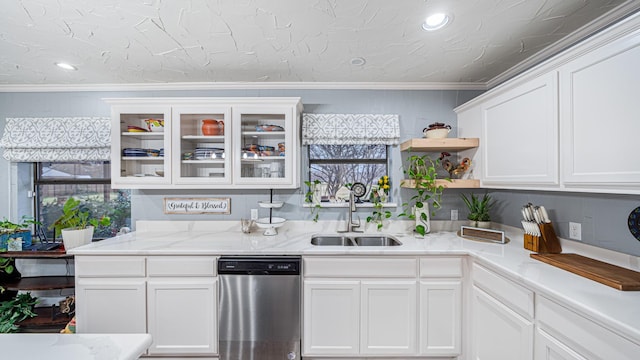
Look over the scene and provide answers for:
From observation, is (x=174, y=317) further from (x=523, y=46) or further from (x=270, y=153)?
(x=523, y=46)

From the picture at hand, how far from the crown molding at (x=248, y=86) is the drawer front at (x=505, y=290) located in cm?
170

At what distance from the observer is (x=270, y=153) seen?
2297mm

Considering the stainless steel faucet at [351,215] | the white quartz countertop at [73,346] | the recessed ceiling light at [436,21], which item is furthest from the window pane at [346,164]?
the white quartz countertop at [73,346]

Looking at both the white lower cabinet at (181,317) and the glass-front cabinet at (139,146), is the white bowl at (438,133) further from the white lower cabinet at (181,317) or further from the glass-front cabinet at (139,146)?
the glass-front cabinet at (139,146)

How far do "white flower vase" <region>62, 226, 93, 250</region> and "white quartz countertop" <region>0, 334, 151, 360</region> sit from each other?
1.75m

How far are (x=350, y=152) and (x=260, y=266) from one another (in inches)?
54.2

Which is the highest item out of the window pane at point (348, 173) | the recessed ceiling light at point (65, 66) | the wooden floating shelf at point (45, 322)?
the recessed ceiling light at point (65, 66)

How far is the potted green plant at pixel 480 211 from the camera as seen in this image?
7.62 ft

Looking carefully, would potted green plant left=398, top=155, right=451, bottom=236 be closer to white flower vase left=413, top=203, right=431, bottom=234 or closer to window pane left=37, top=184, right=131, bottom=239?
white flower vase left=413, top=203, right=431, bottom=234

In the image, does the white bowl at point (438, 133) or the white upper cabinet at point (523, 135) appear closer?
the white upper cabinet at point (523, 135)

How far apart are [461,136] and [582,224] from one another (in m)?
1.12

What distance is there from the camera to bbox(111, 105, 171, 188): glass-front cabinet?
224 centimetres

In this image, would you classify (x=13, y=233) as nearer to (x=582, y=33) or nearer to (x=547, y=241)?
(x=547, y=241)

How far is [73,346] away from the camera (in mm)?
795
